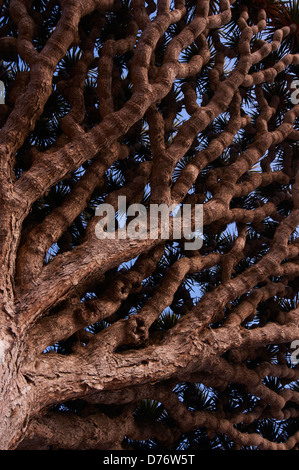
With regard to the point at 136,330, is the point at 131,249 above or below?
above

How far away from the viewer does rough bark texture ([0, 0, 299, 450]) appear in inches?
87.4

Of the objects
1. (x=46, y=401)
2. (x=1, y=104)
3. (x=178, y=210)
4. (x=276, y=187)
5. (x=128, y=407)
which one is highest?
(x=1, y=104)

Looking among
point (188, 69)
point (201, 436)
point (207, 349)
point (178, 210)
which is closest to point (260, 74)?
point (188, 69)

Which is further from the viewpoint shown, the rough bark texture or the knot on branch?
the knot on branch

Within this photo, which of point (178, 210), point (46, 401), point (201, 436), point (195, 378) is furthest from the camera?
point (201, 436)

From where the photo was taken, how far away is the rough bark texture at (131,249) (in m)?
2.22

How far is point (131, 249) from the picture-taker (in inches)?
103

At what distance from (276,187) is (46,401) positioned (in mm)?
3229

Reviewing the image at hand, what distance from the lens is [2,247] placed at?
210 cm

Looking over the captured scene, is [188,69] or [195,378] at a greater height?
[188,69]

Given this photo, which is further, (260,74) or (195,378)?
(260,74)

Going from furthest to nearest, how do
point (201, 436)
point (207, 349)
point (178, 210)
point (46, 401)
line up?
point (201, 436)
point (178, 210)
point (207, 349)
point (46, 401)

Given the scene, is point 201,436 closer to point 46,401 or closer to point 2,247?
point 46,401

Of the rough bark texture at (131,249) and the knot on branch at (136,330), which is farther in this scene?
the knot on branch at (136,330)
